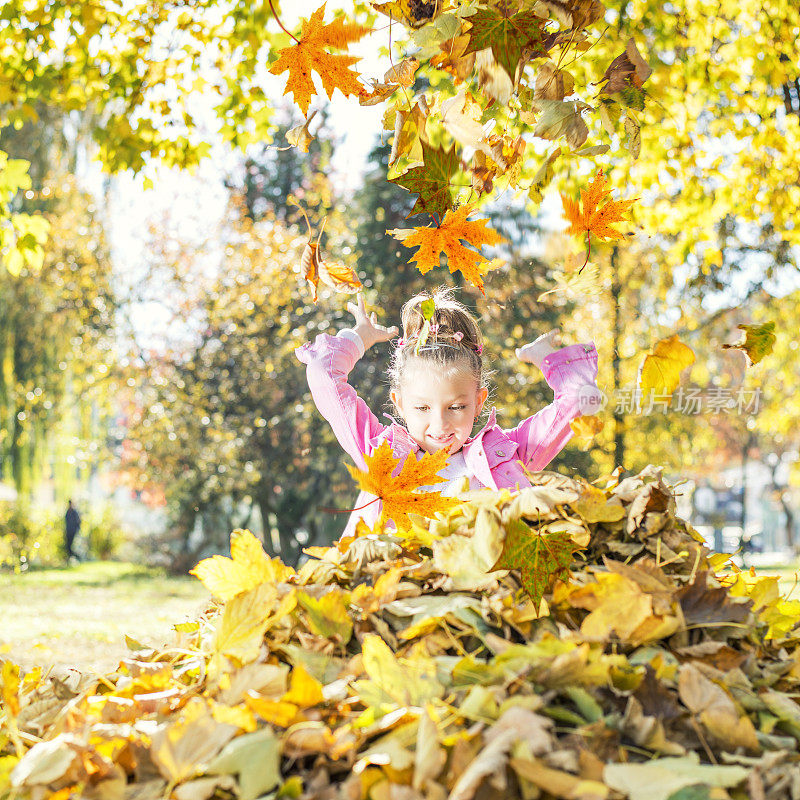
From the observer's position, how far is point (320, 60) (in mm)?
1332

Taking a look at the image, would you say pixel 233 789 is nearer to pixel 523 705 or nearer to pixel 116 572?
pixel 523 705

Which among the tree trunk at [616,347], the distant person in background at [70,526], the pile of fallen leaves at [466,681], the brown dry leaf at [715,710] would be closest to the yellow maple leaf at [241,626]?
the pile of fallen leaves at [466,681]

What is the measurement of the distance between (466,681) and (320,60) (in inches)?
41.7

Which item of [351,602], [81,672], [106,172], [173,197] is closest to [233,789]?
[351,602]

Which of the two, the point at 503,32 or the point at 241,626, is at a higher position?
the point at 503,32

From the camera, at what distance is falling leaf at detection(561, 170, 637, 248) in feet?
4.46

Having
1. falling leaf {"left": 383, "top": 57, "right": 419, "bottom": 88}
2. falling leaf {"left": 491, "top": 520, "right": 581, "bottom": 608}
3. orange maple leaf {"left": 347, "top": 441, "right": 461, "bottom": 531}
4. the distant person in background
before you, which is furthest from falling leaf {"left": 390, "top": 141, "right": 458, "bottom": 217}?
the distant person in background

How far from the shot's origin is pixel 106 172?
380cm

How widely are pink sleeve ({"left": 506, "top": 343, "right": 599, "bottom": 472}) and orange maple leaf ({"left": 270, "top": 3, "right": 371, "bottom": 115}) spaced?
0.82 m

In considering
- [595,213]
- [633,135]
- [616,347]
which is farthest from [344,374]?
[616,347]

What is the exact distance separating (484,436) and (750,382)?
29.3 ft

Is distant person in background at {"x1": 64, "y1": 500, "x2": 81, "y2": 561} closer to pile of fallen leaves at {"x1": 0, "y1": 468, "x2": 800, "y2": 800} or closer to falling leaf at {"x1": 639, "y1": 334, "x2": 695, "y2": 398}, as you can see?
pile of fallen leaves at {"x1": 0, "y1": 468, "x2": 800, "y2": 800}

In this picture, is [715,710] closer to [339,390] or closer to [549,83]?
[549,83]

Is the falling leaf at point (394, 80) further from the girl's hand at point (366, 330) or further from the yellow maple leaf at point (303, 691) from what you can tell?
the yellow maple leaf at point (303, 691)
